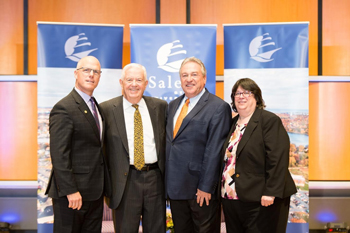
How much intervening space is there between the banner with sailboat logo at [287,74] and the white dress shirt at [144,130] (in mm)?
1544

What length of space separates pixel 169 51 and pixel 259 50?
1.07m

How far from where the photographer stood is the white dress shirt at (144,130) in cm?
260

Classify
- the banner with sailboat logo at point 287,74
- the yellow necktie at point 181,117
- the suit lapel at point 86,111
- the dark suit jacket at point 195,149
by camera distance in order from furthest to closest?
1. the banner with sailboat logo at point 287,74
2. the yellow necktie at point 181,117
3. the dark suit jacket at point 195,149
4. the suit lapel at point 86,111

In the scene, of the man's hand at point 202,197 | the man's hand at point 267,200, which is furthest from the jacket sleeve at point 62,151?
the man's hand at point 267,200

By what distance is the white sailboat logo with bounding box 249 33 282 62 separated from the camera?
373 cm

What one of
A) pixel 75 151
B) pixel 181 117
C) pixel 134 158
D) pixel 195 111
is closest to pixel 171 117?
pixel 181 117

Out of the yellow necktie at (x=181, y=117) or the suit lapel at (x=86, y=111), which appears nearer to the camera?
the suit lapel at (x=86, y=111)

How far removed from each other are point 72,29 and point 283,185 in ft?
9.58

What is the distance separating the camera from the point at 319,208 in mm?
4391

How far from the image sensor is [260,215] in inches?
94.4

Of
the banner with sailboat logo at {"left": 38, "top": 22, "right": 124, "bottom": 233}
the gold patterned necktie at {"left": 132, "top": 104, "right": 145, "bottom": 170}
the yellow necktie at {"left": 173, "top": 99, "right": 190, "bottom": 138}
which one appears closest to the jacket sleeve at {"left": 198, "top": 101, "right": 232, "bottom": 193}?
the yellow necktie at {"left": 173, "top": 99, "right": 190, "bottom": 138}

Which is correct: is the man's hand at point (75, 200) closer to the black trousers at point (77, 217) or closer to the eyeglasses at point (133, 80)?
the black trousers at point (77, 217)

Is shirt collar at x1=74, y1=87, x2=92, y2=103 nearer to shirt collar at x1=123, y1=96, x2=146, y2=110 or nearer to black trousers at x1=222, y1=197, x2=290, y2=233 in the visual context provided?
shirt collar at x1=123, y1=96, x2=146, y2=110

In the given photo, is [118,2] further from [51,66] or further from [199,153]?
[199,153]
